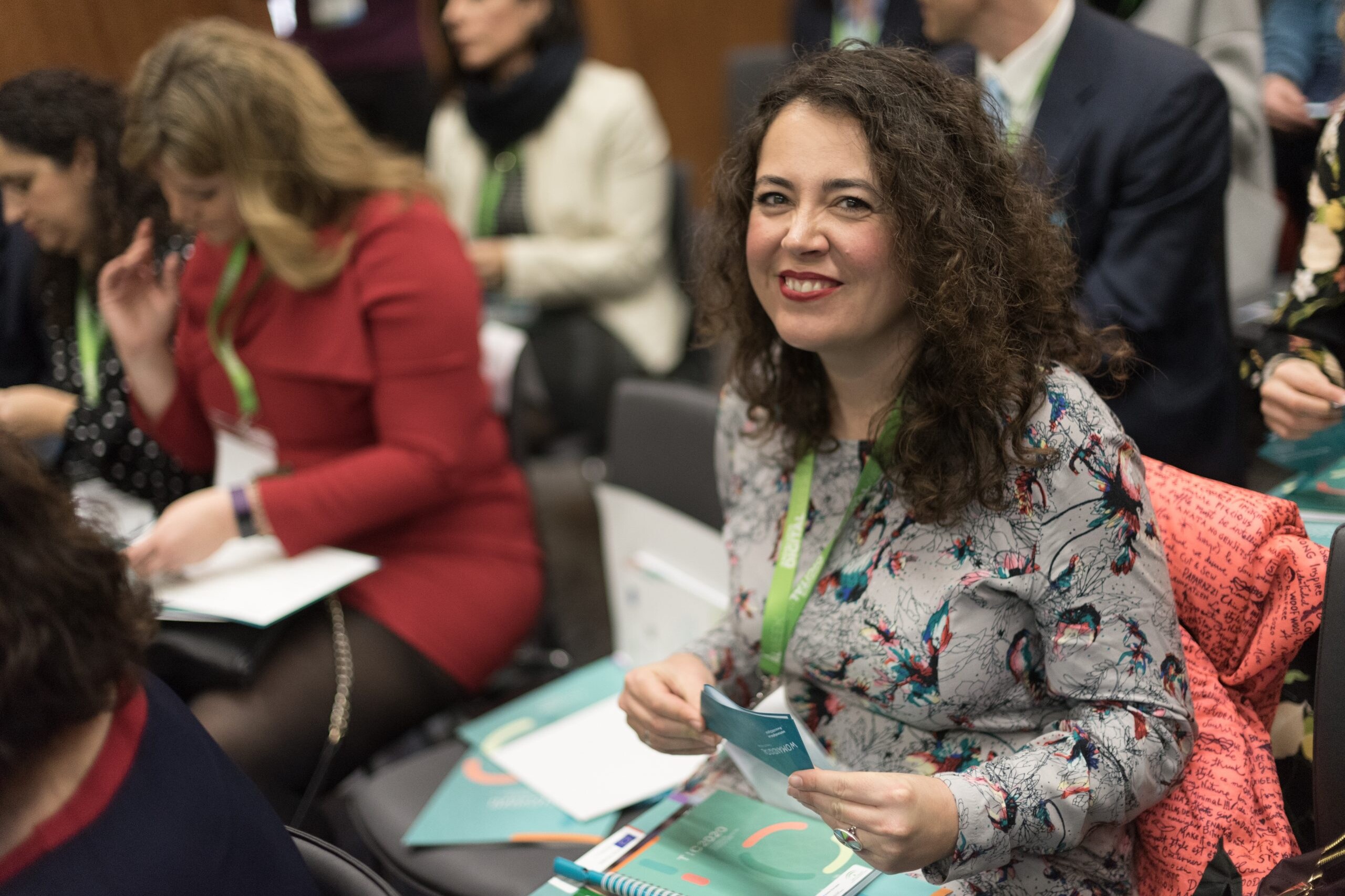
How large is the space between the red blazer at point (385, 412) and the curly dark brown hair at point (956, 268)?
0.81m

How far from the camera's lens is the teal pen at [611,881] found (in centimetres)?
118

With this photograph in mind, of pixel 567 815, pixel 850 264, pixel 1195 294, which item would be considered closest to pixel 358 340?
pixel 567 815

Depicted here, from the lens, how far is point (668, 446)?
1944mm

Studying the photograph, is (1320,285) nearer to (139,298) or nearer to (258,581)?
(258,581)

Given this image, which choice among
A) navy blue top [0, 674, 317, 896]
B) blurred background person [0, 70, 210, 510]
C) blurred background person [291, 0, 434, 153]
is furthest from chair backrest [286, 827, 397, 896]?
blurred background person [291, 0, 434, 153]

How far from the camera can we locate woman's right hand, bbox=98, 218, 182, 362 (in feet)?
6.31

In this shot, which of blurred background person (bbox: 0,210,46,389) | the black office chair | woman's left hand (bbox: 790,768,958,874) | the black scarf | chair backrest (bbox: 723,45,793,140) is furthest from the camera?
chair backrest (bbox: 723,45,793,140)

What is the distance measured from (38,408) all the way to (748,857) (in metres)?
1.49

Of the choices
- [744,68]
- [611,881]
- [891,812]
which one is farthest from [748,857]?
[744,68]

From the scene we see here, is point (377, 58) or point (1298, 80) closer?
point (1298, 80)

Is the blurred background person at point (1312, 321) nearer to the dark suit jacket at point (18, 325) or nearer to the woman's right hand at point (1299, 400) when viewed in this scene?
the woman's right hand at point (1299, 400)

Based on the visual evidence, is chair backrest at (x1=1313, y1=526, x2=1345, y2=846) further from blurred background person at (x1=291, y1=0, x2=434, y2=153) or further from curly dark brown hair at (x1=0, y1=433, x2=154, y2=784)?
blurred background person at (x1=291, y1=0, x2=434, y2=153)

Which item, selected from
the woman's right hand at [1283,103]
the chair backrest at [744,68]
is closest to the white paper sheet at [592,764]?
the woman's right hand at [1283,103]

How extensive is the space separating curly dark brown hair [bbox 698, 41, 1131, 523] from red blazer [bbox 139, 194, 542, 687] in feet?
2.67
